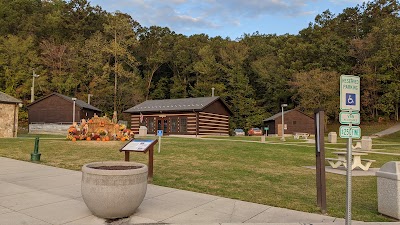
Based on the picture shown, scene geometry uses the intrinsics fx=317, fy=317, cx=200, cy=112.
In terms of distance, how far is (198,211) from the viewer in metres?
6.07

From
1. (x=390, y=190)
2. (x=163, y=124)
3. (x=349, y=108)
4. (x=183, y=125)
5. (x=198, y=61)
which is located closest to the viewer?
(x=349, y=108)

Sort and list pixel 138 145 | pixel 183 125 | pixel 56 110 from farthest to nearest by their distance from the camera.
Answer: pixel 56 110
pixel 183 125
pixel 138 145

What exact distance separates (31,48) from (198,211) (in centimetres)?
6288

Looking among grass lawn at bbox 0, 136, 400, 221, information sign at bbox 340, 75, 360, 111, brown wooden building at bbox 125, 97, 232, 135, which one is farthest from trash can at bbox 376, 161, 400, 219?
brown wooden building at bbox 125, 97, 232, 135

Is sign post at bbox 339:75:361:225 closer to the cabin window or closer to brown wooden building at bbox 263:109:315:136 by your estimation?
the cabin window

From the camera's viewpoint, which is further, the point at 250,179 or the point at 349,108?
the point at 250,179

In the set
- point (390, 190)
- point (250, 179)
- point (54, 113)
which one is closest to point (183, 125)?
point (54, 113)

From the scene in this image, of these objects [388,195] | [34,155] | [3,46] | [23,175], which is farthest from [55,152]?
[3,46]

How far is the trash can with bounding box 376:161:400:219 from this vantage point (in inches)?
232

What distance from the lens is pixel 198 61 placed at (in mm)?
70375

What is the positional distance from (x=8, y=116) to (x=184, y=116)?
1870 centimetres

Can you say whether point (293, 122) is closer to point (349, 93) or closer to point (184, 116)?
point (184, 116)

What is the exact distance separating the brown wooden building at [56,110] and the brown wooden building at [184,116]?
6.30 m

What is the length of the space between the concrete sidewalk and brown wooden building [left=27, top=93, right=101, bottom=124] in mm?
34450
